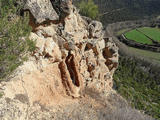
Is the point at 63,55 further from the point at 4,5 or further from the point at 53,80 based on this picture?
the point at 4,5

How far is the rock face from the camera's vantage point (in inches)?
310

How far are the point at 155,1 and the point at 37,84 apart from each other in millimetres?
165687

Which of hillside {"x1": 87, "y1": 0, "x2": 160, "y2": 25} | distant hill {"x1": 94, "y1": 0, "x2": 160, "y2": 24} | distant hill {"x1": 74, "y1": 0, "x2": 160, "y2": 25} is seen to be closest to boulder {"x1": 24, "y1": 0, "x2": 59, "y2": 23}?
hillside {"x1": 87, "y1": 0, "x2": 160, "y2": 25}

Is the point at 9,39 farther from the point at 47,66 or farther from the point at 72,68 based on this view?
the point at 72,68

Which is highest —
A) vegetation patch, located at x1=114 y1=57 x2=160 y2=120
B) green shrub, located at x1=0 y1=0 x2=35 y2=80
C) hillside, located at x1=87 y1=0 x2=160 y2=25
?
hillside, located at x1=87 y1=0 x2=160 y2=25

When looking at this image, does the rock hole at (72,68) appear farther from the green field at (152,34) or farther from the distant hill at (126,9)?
the distant hill at (126,9)

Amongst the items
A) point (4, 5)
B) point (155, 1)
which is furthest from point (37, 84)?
point (155, 1)

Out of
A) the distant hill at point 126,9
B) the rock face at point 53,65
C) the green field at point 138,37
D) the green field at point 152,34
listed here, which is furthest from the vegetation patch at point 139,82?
the distant hill at point 126,9

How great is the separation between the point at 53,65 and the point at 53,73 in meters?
0.56

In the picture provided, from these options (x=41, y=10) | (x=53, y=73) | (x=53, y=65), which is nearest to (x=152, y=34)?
(x=53, y=65)

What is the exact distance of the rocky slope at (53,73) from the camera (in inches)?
309

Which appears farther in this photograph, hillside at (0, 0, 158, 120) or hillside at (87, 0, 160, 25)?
hillside at (87, 0, 160, 25)

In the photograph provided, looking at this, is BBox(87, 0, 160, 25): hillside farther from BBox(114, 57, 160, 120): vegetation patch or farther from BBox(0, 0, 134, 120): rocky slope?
BBox(0, 0, 134, 120): rocky slope

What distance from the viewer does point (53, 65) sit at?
34.3 ft
